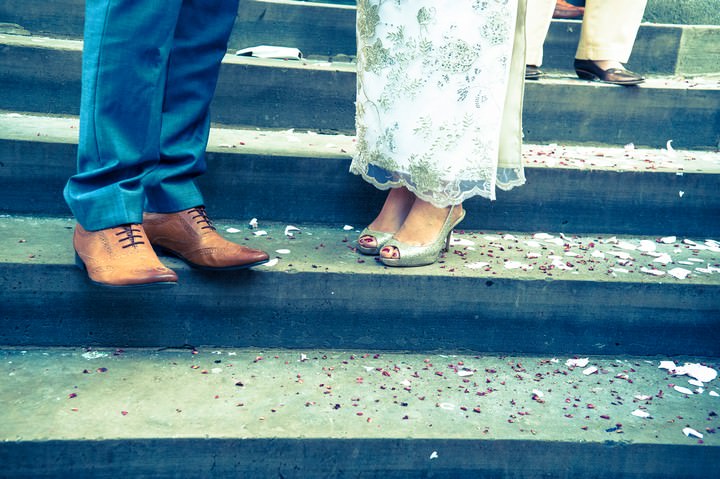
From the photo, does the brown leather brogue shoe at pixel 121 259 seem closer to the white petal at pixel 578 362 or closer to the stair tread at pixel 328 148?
the stair tread at pixel 328 148

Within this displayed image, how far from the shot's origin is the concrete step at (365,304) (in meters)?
1.60

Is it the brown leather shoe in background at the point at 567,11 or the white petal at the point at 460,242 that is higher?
the brown leather shoe in background at the point at 567,11

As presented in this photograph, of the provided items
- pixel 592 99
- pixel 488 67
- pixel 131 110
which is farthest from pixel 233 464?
pixel 592 99

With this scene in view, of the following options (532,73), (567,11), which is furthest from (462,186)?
(567,11)

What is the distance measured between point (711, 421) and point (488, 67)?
35.8 inches

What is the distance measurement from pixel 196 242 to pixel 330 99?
2.92ft

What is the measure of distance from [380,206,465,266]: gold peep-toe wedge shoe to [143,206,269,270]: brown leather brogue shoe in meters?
0.33

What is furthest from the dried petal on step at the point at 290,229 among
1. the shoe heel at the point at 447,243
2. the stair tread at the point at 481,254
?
the shoe heel at the point at 447,243

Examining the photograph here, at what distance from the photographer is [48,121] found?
2135 mm

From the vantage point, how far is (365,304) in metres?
1.70

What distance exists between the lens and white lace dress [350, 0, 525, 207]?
165 cm

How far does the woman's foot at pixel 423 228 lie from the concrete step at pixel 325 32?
1.14 meters

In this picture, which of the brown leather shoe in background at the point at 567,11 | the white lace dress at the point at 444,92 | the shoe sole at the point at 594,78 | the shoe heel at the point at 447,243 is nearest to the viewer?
the white lace dress at the point at 444,92

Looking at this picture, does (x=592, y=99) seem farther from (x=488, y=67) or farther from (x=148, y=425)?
(x=148, y=425)
